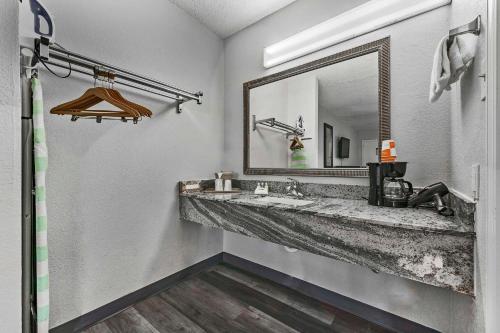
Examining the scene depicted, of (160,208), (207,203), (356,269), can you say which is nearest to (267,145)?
(207,203)

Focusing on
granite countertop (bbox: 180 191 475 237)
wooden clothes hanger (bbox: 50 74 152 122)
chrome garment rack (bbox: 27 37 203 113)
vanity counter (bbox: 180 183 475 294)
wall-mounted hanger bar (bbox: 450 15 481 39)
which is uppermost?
chrome garment rack (bbox: 27 37 203 113)

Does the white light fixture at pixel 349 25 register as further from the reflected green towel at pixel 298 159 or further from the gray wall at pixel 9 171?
the gray wall at pixel 9 171

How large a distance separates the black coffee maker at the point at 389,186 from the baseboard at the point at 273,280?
0.79m

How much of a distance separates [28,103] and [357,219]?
1548 millimetres

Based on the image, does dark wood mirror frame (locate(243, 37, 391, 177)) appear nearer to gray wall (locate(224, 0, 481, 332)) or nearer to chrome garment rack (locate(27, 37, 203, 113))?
gray wall (locate(224, 0, 481, 332))

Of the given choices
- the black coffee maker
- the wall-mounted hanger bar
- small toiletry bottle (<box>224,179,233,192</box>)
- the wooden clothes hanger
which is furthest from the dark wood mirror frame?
the wooden clothes hanger

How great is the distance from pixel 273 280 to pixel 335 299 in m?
0.56

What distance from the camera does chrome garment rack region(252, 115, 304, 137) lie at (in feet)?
6.14

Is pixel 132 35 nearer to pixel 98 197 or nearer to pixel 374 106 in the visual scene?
pixel 98 197

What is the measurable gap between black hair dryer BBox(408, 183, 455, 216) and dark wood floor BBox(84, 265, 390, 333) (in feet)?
2.91

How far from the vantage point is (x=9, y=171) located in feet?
2.13

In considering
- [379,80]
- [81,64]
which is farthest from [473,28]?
[81,64]

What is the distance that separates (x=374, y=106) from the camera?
4.91 feet

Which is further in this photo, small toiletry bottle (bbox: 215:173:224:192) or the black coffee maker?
small toiletry bottle (bbox: 215:173:224:192)
